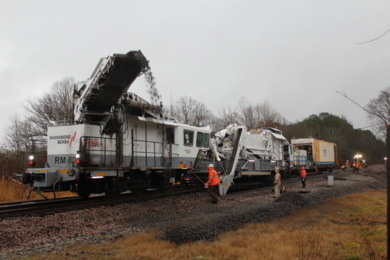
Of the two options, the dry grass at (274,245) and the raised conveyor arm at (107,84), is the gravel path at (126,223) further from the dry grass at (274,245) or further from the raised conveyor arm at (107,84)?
the raised conveyor arm at (107,84)

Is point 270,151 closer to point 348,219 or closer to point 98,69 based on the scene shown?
point 348,219

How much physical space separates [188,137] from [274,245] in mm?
9938

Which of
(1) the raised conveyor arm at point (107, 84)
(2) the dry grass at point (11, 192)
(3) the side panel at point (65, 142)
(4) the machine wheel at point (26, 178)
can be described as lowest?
(2) the dry grass at point (11, 192)

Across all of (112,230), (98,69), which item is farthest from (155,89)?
(112,230)

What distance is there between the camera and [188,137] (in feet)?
50.1

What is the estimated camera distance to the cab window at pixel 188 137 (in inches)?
594

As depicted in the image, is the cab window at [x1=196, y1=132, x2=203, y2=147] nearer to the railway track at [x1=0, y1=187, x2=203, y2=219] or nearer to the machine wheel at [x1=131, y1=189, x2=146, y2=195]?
the railway track at [x1=0, y1=187, x2=203, y2=219]

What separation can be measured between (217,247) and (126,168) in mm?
6847

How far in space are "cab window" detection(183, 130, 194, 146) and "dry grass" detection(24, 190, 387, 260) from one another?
7.49 meters

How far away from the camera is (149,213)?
9742 millimetres

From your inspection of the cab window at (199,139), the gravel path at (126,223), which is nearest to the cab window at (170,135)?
the cab window at (199,139)

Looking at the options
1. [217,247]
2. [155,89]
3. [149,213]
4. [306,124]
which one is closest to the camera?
[217,247]

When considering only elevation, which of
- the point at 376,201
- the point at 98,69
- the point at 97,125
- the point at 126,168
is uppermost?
the point at 98,69

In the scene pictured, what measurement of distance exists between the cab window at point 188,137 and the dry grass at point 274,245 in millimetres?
7486
